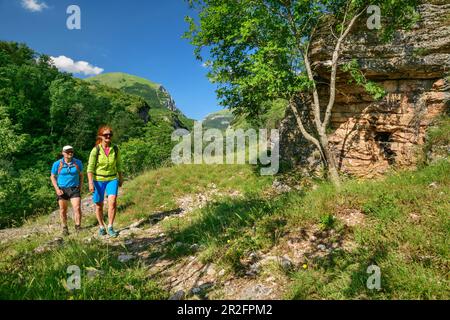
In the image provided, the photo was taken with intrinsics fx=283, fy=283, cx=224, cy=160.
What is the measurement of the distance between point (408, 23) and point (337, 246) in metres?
8.63

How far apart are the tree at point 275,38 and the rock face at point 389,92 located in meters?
0.77

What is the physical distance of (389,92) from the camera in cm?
1105

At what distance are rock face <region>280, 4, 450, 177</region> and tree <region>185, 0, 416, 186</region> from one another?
0.77 metres

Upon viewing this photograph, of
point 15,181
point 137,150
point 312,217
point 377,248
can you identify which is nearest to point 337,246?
point 377,248

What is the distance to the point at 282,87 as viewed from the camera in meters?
9.47

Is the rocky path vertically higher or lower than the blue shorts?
lower

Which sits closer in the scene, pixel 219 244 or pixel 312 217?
pixel 219 244

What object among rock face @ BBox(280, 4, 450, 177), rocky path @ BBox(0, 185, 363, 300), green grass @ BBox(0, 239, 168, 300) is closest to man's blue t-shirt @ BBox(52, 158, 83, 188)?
rocky path @ BBox(0, 185, 363, 300)

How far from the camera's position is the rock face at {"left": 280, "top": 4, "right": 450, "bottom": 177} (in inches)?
391

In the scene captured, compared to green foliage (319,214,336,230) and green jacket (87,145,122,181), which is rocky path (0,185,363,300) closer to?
green foliage (319,214,336,230)

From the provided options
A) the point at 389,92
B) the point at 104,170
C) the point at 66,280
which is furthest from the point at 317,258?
the point at 389,92

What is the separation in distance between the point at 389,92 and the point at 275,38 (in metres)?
4.98

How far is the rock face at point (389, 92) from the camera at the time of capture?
9938 mm
